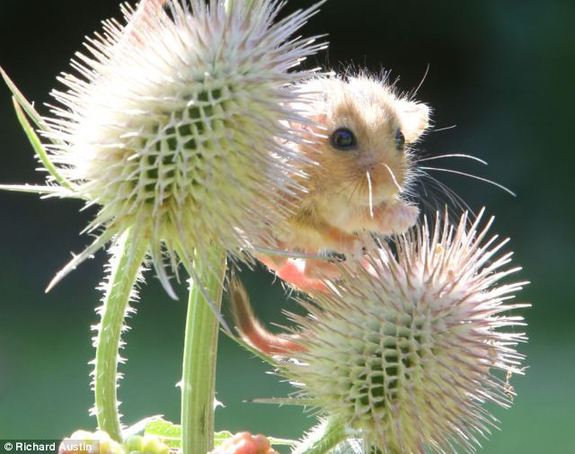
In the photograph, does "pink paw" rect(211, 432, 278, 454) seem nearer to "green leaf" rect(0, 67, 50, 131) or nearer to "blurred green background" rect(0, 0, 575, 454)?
"green leaf" rect(0, 67, 50, 131)

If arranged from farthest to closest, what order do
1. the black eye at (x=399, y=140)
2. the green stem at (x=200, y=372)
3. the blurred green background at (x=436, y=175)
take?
the blurred green background at (x=436, y=175), the black eye at (x=399, y=140), the green stem at (x=200, y=372)

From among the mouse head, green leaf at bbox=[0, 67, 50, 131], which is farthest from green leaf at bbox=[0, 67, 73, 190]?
the mouse head

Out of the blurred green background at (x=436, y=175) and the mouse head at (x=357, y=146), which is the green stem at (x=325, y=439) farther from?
the blurred green background at (x=436, y=175)

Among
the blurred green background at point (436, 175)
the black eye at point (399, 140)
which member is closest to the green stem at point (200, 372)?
the black eye at point (399, 140)

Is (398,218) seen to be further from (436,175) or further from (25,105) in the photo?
(436,175)

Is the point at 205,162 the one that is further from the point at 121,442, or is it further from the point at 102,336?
the point at 121,442

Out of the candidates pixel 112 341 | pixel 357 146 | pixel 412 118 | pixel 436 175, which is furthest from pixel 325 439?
pixel 436 175

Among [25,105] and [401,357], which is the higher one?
[25,105]
